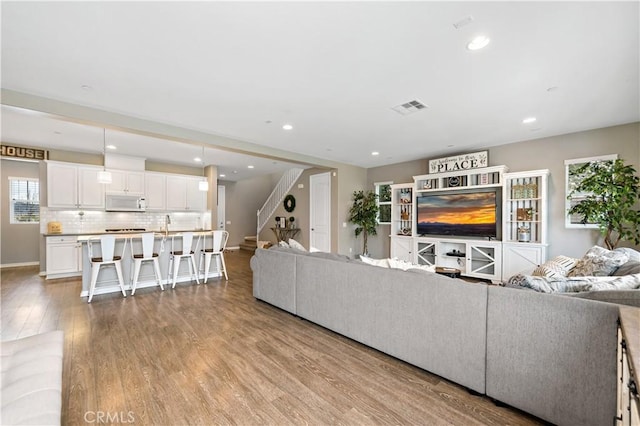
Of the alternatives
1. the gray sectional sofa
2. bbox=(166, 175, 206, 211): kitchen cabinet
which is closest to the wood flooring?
the gray sectional sofa

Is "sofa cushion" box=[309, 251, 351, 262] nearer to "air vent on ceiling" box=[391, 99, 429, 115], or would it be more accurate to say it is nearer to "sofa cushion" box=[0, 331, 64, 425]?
"air vent on ceiling" box=[391, 99, 429, 115]

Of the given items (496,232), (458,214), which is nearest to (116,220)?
(458,214)

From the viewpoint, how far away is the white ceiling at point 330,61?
191 cm

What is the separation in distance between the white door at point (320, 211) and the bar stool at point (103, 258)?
4485 mm

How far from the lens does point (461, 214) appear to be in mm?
5652

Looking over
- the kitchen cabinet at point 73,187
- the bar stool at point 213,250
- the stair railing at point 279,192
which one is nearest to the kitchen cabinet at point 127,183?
the kitchen cabinet at point 73,187

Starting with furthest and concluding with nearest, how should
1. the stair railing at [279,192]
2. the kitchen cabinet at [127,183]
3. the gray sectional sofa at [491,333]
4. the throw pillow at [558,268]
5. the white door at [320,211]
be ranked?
1. the stair railing at [279,192]
2. the white door at [320,211]
3. the kitchen cabinet at [127,183]
4. the throw pillow at [558,268]
5. the gray sectional sofa at [491,333]

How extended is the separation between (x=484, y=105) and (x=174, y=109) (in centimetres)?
401

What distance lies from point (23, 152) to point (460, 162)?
9.06m

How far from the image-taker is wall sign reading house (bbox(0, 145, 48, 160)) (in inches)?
215

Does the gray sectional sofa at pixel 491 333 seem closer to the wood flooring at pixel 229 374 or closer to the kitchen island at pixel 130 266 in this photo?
the wood flooring at pixel 229 374

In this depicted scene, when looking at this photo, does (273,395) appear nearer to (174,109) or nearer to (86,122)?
(174,109)

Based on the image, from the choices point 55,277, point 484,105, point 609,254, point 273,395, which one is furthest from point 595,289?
point 55,277

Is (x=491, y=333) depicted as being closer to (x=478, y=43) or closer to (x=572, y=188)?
(x=478, y=43)
